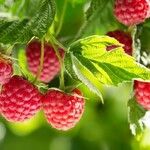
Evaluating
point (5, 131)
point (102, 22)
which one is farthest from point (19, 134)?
point (102, 22)

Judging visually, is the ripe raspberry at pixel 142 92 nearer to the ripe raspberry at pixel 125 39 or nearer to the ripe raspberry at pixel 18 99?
the ripe raspberry at pixel 125 39

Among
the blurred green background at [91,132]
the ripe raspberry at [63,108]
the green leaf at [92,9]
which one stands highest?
the green leaf at [92,9]

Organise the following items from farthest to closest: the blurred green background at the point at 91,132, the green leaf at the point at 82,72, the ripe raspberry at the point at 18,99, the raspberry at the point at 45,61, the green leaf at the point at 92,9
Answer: the blurred green background at the point at 91,132, the raspberry at the point at 45,61, the green leaf at the point at 92,9, the ripe raspberry at the point at 18,99, the green leaf at the point at 82,72

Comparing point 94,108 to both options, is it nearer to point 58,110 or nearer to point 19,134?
point 19,134

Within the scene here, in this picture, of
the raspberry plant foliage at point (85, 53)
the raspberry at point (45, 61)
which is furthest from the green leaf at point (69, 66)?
the raspberry at point (45, 61)

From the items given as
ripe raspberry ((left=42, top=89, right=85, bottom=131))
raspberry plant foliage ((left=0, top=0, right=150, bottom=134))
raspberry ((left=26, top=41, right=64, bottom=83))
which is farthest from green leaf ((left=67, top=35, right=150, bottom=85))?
raspberry ((left=26, top=41, right=64, bottom=83))

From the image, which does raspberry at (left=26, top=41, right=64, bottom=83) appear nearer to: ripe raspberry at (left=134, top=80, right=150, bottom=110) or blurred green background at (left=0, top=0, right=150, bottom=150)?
ripe raspberry at (left=134, top=80, right=150, bottom=110)
